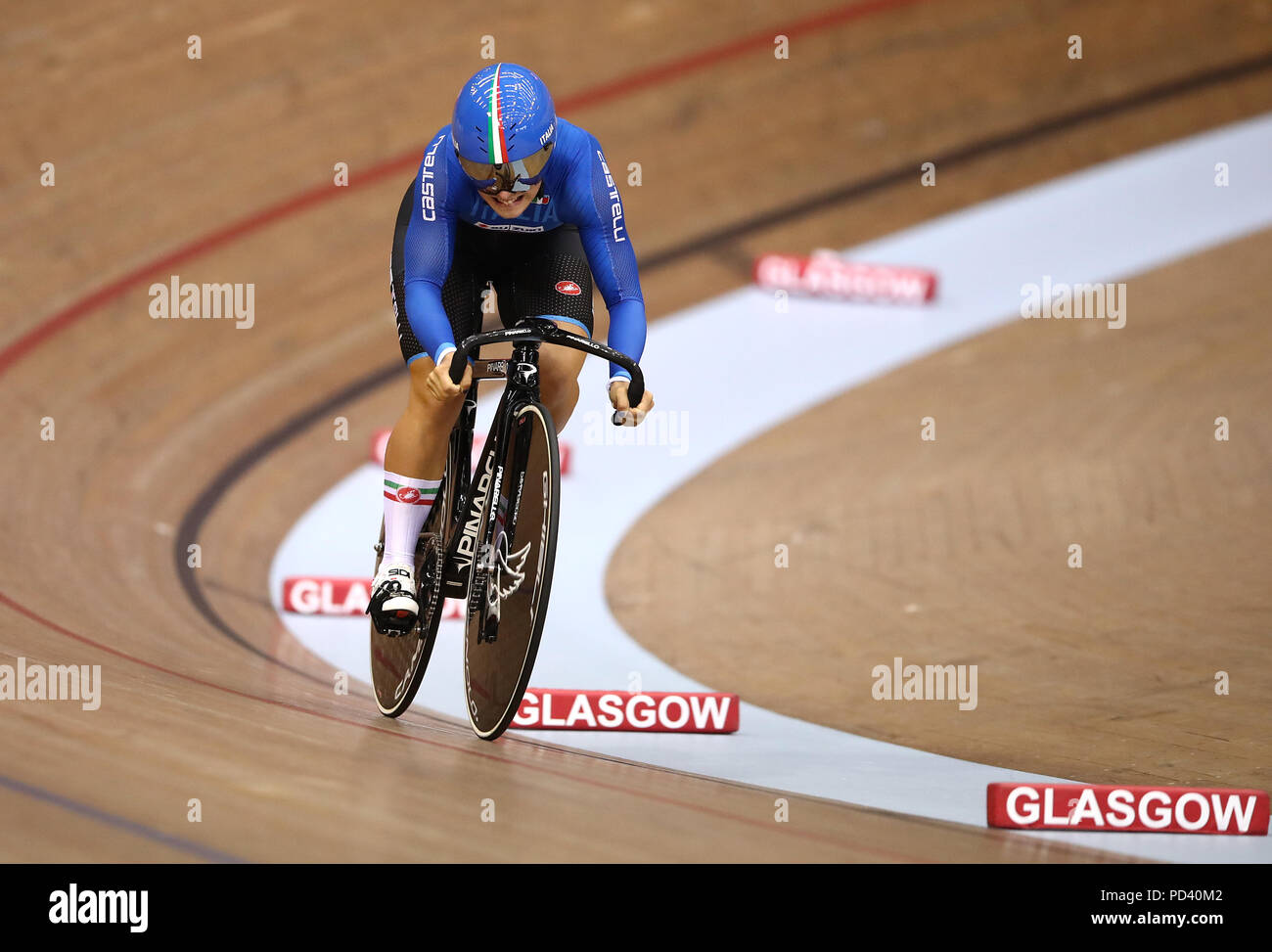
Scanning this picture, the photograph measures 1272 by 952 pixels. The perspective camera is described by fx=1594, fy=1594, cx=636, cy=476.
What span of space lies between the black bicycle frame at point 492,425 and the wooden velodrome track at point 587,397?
Result: 13.6 inches

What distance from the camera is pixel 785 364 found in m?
5.92

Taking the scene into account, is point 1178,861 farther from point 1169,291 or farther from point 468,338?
point 1169,291

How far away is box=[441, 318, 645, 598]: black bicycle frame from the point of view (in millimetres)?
2672

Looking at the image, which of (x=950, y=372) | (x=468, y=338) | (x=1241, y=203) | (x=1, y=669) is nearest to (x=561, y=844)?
(x=468, y=338)

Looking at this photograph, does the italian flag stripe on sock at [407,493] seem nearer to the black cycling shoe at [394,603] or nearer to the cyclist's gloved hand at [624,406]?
the black cycling shoe at [394,603]

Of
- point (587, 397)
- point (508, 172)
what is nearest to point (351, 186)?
point (587, 397)

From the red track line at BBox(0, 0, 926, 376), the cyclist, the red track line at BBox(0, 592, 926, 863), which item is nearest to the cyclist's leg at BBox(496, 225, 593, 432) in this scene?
the cyclist

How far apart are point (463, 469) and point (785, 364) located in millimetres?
3132

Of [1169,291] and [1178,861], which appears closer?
[1178,861]

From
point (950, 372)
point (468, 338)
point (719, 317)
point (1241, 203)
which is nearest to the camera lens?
point (468, 338)

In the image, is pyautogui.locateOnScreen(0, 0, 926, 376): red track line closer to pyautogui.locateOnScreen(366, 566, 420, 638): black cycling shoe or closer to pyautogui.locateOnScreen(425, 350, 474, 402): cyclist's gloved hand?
pyautogui.locateOnScreen(366, 566, 420, 638): black cycling shoe

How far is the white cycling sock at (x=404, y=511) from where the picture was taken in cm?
294

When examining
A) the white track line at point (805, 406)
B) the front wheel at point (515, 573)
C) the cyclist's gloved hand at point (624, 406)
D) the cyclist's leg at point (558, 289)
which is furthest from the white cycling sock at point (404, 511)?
the white track line at point (805, 406)

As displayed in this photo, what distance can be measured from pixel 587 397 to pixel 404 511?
2.77m
